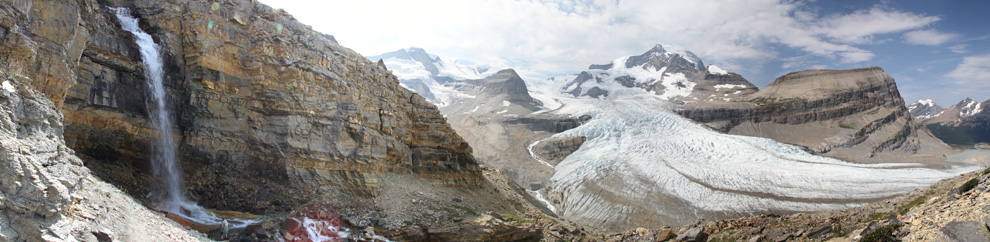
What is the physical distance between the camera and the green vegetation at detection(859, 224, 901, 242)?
13.7 metres

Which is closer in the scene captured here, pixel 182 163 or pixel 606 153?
pixel 182 163

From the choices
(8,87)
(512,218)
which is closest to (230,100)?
(8,87)

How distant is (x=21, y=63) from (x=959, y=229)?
27.9 m

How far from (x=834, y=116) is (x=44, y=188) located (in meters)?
113

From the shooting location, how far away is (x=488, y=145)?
98625 millimetres

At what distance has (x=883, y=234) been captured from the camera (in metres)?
13.9

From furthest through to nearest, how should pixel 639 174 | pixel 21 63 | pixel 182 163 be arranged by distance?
pixel 639 174 < pixel 182 163 < pixel 21 63

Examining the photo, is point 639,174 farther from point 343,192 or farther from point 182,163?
point 182,163

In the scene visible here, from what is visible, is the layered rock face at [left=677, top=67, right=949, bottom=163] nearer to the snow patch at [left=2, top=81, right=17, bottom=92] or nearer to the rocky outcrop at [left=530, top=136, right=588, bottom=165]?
the rocky outcrop at [left=530, top=136, right=588, bottom=165]

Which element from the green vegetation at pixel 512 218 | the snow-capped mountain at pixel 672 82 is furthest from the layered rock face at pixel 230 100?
the snow-capped mountain at pixel 672 82

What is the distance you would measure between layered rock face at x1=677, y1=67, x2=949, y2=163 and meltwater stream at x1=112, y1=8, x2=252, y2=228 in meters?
91.7

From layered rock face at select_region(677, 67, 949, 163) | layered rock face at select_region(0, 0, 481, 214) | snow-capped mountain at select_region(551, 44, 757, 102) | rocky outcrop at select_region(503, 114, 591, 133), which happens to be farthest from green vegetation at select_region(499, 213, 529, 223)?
snow-capped mountain at select_region(551, 44, 757, 102)

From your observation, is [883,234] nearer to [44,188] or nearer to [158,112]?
[44,188]

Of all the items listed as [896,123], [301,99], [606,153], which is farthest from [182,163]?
[896,123]
